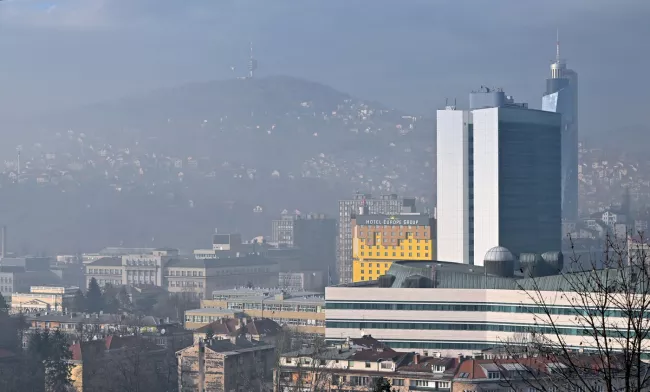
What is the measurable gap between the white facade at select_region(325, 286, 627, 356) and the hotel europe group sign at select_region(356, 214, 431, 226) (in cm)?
1411

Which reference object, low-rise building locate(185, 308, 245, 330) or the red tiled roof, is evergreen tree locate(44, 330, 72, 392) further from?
low-rise building locate(185, 308, 245, 330)

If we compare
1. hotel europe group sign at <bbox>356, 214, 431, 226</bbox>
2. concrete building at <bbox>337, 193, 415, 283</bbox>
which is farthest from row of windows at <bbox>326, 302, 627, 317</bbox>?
concrete building at <bbox>337, 193, 415, 283</bbox>

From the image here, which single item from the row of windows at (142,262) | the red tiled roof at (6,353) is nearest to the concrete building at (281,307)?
the red tiled roof at (6,353)

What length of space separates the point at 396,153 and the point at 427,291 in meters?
57.9

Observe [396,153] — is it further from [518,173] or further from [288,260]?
[518,173]

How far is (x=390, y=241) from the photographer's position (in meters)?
34.7

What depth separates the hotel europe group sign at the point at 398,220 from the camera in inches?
1366

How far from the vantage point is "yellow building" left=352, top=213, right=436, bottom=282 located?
113 feet

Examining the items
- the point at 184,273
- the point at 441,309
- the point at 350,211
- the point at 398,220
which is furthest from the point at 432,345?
the point at 350,211

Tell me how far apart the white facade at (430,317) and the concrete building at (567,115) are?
83.0 ft

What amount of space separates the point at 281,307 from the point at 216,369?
37.9 feet

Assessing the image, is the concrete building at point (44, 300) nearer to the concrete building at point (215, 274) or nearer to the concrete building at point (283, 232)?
the concrete building at point (215, 274)

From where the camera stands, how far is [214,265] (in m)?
47.1

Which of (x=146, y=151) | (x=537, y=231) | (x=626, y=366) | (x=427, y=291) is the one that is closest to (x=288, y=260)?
(x=537, y=231)
